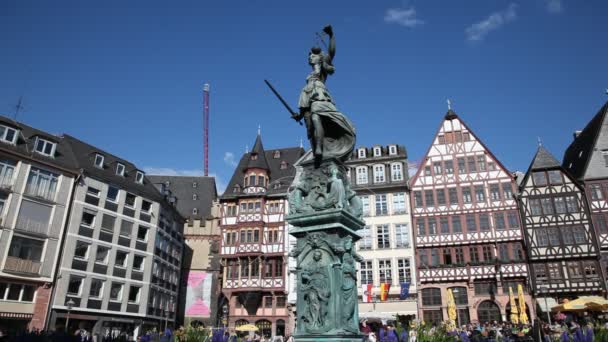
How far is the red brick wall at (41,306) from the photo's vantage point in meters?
28.2

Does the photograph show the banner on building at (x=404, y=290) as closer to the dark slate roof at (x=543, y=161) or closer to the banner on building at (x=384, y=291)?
the banner on building at (x=384, y=291)

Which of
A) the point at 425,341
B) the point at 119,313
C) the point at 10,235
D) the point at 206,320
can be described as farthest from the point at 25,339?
the point at 206,320

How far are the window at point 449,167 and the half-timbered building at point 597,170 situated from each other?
28.6 feet

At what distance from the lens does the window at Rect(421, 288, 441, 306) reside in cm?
3266

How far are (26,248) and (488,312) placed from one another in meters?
30.8

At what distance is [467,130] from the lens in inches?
1393

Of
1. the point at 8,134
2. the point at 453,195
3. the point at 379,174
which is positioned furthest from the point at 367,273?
the point at 8,134

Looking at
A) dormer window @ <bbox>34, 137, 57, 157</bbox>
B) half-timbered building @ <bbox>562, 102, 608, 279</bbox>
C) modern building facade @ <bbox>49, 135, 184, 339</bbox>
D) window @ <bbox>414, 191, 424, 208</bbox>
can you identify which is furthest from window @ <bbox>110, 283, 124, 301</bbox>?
half-timbered building @ <bbox>562, 102, 608, 279</bbox>

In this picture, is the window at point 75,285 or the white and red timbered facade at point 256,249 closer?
the window at point 75,285

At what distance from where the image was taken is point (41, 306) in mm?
28594

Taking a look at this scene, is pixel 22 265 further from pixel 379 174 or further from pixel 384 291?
pixel 379 174

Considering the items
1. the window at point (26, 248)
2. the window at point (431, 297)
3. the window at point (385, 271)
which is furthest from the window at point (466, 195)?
the window at point (26, 248)

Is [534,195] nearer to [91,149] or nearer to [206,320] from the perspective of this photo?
[206,320]

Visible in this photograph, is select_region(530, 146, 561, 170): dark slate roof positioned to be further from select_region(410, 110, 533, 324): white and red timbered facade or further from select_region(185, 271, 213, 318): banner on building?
select_region(185, 271, 213, 318): banner on building
